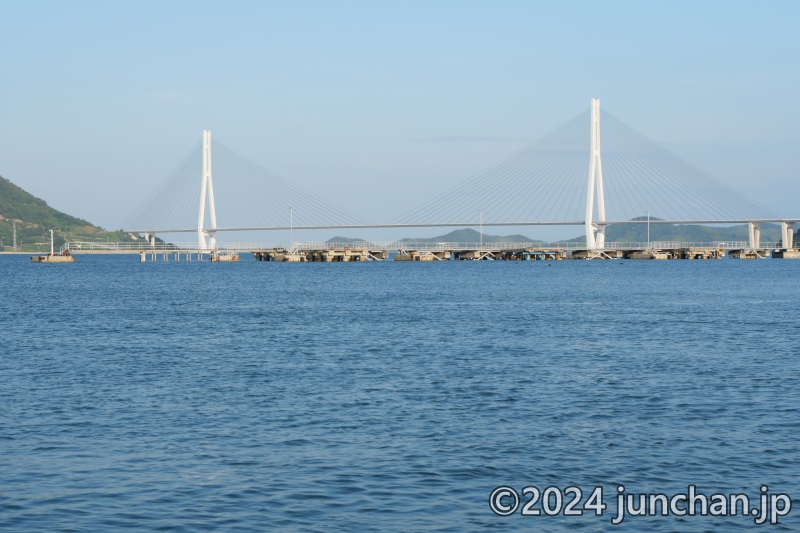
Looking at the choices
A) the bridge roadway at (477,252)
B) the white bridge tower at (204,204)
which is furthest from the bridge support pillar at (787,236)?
the white bridge tower at (204,204)

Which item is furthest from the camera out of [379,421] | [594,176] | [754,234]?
[754,234]

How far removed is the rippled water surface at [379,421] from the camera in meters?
13.4

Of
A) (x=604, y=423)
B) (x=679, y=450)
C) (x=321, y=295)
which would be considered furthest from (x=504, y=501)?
(x=321, y=295)

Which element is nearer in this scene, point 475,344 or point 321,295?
point 475,344

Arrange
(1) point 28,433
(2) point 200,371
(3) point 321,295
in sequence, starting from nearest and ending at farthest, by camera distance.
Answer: (1) point 28,433
(2) point 200,371
(3) point 321,295

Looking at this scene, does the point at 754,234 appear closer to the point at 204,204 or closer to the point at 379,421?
the point at 204,204

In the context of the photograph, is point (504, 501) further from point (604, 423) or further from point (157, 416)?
point (157, 416)

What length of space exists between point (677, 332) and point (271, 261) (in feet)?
467

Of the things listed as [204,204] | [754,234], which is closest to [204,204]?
[204,204]

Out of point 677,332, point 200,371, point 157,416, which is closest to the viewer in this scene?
point 157,416

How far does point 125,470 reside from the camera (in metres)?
15.2

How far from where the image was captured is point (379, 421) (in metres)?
18.9

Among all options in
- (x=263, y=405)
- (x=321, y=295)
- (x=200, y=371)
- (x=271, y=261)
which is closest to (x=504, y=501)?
(x=263, y=405)

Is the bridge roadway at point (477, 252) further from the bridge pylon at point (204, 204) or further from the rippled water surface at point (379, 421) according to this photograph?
the rippled water surface at point (379, 421)
